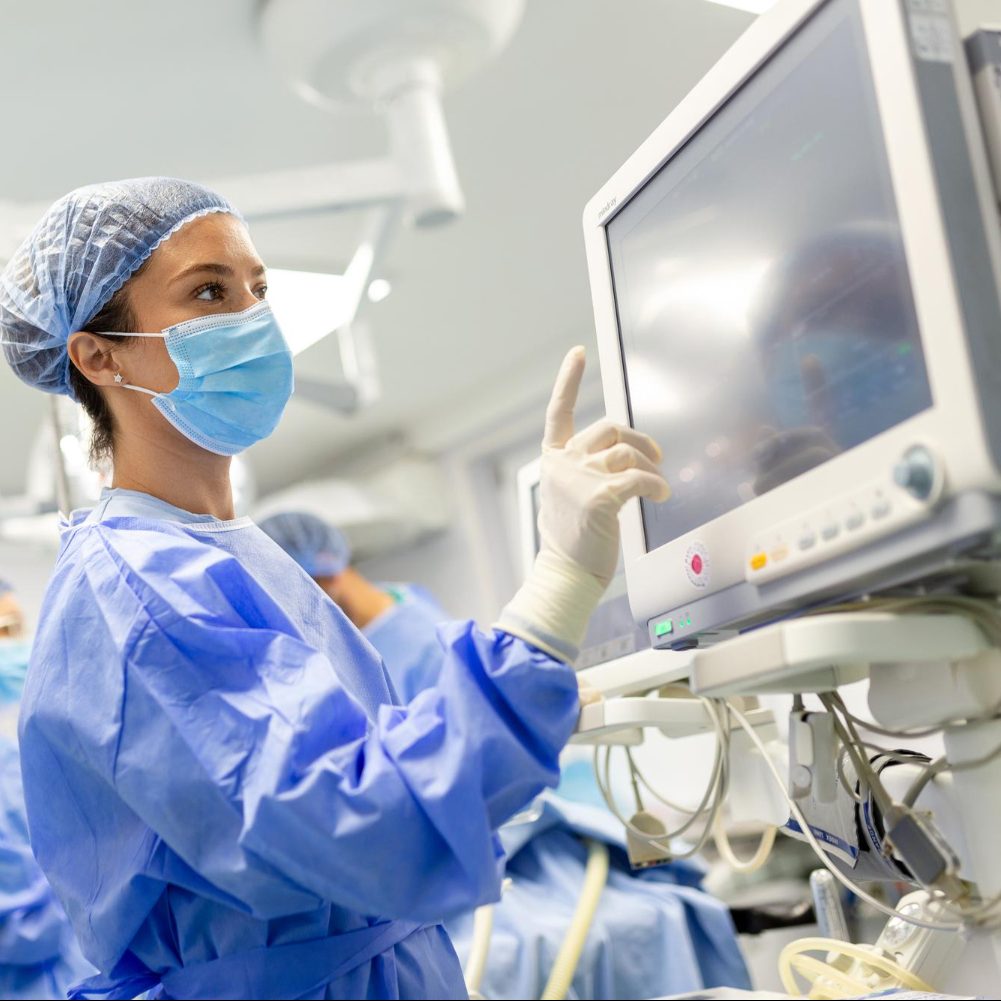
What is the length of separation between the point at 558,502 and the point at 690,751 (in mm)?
2957

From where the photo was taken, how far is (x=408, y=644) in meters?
3.39

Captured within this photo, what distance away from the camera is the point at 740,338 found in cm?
110

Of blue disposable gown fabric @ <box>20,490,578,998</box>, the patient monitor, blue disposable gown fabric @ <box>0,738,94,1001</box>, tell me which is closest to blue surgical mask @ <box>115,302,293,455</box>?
blue disposable gown fabric @ <box>20,490,578,998</box>

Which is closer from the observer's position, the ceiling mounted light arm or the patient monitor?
the patient monitor

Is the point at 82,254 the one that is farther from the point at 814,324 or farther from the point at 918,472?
the point at 918,472

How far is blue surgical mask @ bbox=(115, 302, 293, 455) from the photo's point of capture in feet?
4.43

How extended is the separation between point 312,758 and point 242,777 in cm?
6

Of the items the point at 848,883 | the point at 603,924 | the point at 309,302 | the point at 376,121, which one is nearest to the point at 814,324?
the point at 848,883

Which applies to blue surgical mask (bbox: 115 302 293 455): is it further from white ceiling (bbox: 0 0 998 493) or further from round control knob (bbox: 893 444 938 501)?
white ceiling (bbox: 0 0 998 493)

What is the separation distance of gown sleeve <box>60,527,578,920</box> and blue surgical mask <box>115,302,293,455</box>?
32 cm

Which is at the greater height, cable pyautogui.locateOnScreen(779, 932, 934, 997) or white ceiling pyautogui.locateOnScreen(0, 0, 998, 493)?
white ceiling pyautogui.locateOnScreen(0, 0, 998, 493)

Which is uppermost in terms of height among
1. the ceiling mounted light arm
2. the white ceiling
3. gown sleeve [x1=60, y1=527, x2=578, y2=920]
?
the white ceiling

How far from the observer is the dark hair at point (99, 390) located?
4.55ft

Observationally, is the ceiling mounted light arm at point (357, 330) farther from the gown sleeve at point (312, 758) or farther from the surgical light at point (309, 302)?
the gown sleeve at point (312, 758)
